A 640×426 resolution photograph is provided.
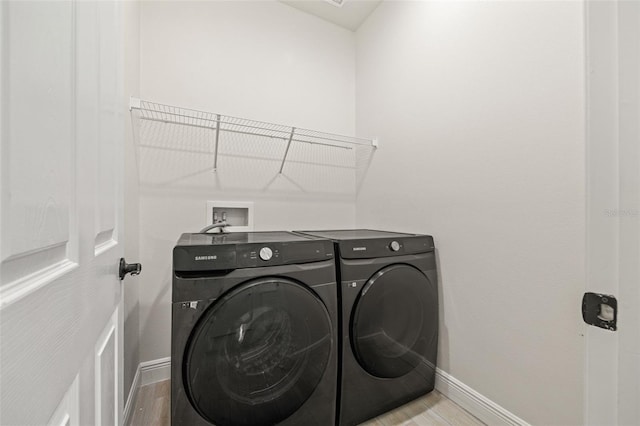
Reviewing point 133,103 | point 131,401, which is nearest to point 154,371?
point 131,401

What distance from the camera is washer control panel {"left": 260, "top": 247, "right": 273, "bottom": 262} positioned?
1.07 meters

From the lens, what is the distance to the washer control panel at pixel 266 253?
107cm

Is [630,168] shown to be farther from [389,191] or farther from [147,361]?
[147,361]

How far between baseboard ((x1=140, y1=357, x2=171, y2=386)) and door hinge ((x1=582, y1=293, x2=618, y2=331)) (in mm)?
1975

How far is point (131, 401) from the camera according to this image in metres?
1.31

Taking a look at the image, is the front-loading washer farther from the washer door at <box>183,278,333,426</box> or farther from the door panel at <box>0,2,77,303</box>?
the door panel at <box>0,2,77,303</box>

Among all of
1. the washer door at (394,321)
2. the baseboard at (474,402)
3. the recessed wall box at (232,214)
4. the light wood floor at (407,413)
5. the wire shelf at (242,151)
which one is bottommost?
the light wood floor at (407,413)

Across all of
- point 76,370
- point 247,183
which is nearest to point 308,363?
point 76,370

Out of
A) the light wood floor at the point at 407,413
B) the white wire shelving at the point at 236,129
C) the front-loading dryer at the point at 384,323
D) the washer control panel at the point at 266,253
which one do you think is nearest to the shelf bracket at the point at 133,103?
the white wire shelving at the point at 236,129

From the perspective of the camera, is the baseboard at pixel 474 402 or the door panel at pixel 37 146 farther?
the baseboard at pixel 474 402

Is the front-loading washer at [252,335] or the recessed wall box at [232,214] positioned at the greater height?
the recessed wall box at [232,214]

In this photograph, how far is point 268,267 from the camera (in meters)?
1.07

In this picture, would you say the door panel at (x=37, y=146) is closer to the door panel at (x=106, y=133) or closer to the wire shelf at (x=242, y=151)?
the door panel at (x=106, y=133)

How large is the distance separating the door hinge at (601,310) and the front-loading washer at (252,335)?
0.85m
